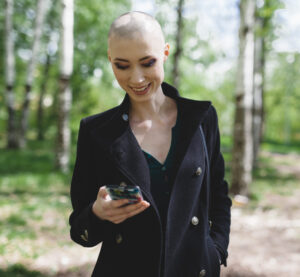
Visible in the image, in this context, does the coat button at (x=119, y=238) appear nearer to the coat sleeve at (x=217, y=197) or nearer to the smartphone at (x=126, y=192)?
the smartphone at (x=126, y=192)

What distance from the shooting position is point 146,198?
1.49m

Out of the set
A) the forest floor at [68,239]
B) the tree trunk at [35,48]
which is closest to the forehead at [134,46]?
the forest floor at [68,239]

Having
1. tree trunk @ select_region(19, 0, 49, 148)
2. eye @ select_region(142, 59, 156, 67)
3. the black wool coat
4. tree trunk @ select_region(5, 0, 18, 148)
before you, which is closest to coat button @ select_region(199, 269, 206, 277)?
the black wool coat

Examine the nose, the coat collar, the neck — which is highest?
the nose

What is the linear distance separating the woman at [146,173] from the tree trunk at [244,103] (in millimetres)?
6263

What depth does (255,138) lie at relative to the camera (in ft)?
42.5

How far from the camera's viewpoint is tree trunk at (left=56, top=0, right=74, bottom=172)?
30.9ft

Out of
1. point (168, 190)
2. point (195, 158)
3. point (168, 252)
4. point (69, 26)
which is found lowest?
point (168, 252)

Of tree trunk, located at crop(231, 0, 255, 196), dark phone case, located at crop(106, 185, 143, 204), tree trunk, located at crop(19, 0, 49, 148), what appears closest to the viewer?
dark phone case, located at crop(106, 185, 143, 204)

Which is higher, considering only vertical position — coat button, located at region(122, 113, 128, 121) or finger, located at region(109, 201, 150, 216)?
coat button, located at region(122, 113, 128, 121)

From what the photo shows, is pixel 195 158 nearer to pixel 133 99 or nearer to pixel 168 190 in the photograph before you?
pixel 168 190

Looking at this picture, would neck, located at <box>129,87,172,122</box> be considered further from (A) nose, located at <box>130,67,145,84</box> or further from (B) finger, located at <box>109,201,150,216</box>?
(B) finger, located at <box>109,201,150,216</box>

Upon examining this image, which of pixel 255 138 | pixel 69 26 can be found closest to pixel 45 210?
pixel 69 26

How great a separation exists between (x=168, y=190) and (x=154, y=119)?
408mm
